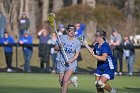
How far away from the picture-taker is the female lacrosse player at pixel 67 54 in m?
17.5

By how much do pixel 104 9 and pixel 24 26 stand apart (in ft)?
30.3

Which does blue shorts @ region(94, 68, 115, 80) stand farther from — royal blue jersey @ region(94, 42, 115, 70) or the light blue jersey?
the light blue jersey

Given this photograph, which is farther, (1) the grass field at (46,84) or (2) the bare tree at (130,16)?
(2) the bare tree at (130,16)

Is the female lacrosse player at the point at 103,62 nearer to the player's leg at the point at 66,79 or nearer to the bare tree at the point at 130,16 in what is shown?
the player's leg at the point at 66,79

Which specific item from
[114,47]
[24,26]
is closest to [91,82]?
[114,47]

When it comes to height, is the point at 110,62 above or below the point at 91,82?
above

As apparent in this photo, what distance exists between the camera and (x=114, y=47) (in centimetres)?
2964

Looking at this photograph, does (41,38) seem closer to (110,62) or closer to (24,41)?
(24,41)

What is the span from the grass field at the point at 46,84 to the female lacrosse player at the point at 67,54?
8.60 ft

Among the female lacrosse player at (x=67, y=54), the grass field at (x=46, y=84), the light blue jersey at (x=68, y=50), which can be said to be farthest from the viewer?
the grass field at (x=46, y=84)

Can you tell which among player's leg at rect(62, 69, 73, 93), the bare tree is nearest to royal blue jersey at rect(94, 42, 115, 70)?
player's leg at rect(62, 69, 73, 93)

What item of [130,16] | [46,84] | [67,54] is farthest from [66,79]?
[130,16]

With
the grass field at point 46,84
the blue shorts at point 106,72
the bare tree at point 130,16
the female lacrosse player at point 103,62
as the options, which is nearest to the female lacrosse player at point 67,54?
the female lacrosse player at point 103,62

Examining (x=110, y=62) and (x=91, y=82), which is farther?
(x=91, y=82)
